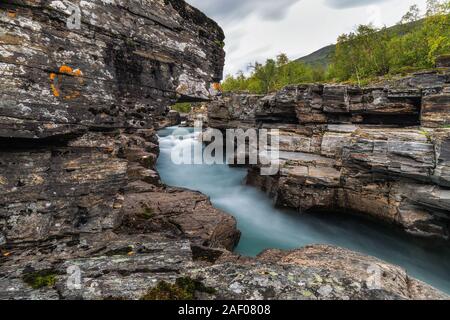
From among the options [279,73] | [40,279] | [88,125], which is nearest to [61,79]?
[88,125]

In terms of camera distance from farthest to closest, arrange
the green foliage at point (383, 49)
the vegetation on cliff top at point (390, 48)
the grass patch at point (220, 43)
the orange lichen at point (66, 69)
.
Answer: the green foliage at point (383, 49) → the vegetation on cliff top at point (390, 48) → the grass patch at point (220, 43) → the orange lichen at point (66, 69)

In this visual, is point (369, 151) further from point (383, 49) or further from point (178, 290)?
point (383, 49)

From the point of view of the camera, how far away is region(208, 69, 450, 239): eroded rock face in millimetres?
11445

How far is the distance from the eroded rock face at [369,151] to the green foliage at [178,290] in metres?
11.2

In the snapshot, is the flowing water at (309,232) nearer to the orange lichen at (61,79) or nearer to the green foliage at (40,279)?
the green foliage at (40,279)

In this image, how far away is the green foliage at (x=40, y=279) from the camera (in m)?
4.16

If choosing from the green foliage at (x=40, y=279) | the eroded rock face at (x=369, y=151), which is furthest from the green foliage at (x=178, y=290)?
the eroded rock face at (x=369, y=151)

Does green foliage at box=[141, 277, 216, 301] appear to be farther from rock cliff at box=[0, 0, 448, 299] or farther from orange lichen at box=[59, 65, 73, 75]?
orange lichen at box=[59, 65, 73, 75]

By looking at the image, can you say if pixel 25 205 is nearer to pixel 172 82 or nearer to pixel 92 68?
pixel 92 68

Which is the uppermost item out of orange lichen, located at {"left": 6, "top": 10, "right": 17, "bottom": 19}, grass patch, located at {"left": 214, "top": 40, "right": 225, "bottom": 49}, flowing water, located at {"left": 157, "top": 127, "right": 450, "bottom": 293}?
grass patch, located at {"left": 214, "top": 40, "right": 225, "bottom": 49}

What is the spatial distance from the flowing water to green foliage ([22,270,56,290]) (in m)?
7.25

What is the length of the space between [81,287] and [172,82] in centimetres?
606

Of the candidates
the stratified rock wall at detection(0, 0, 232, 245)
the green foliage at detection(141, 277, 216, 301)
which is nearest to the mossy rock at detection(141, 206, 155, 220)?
the stratified rock wall at detection(0, 0, 232, 245)

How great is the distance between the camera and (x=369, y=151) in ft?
42.2
